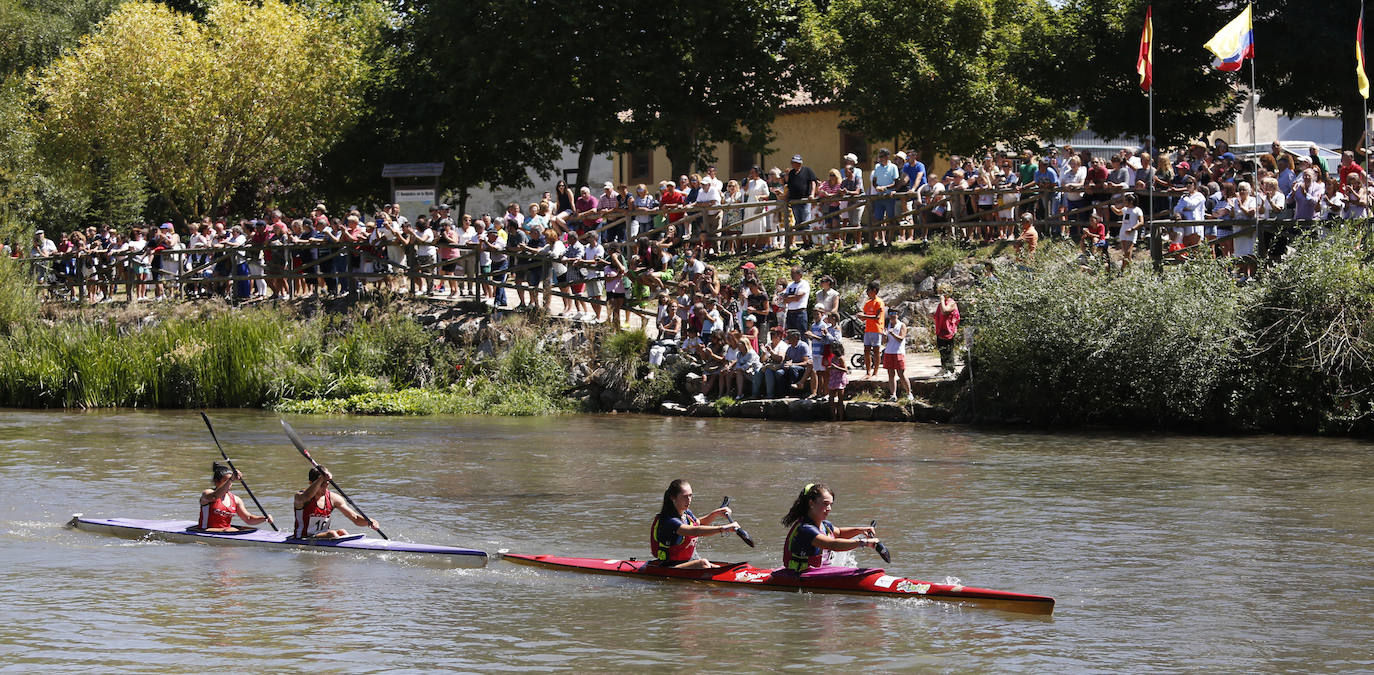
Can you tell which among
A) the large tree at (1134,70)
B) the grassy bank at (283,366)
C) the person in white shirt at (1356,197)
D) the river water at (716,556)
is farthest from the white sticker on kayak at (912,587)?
the large tree at (1134,70)

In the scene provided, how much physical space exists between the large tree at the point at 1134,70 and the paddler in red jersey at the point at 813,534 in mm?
21923

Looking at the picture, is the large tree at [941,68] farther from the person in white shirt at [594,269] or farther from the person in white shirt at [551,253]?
the person in white shirt at [551,253]

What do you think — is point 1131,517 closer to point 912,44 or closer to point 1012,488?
point 1012,488

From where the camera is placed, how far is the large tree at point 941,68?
3288 centimetres

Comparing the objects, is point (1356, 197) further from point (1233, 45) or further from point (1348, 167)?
point (1233, 45)

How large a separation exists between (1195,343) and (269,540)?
1269 centimetres

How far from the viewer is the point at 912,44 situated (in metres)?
32.9

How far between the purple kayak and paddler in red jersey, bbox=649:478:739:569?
179cm

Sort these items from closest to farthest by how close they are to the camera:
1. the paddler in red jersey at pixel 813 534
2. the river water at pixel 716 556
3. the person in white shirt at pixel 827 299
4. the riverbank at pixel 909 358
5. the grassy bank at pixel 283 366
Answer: the river water at pixel 716 556 → the paddler in red jersey at pixel 813 534 → the riverbank at pixel 909 358 → the person in white shirt at pixel 827 299 → the grassy bank at pixel 283 366

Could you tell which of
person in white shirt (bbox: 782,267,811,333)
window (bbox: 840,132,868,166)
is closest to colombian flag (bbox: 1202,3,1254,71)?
person in white shirt (bbox: 782,267,811,333)

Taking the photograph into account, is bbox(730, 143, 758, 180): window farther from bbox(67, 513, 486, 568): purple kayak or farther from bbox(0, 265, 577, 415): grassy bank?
bbox(67, 513, 486, 568): purple kayak

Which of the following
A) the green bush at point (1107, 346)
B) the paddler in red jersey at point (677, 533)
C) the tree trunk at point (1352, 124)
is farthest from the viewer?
the tree trunk at point (1352, 124)

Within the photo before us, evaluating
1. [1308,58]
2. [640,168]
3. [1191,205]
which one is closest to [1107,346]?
[1191,205]

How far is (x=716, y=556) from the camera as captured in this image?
14.7 metres
